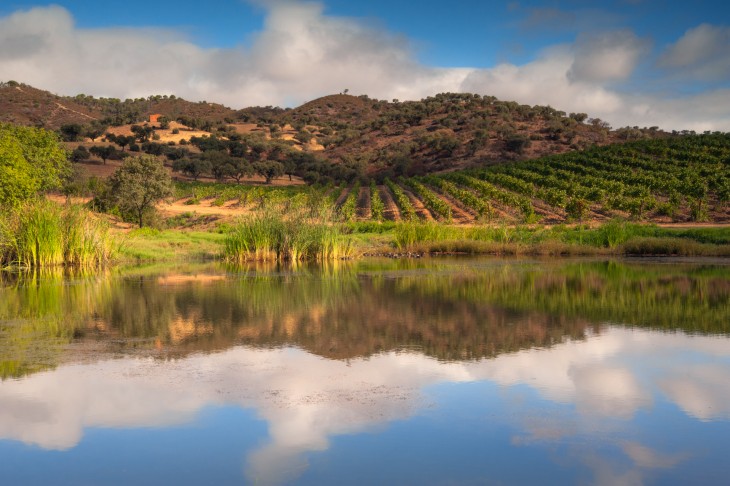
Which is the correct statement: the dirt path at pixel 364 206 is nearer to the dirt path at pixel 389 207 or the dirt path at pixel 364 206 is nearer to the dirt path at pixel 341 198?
the dirt path at pixel 389 207

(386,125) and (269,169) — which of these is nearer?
(269,169)

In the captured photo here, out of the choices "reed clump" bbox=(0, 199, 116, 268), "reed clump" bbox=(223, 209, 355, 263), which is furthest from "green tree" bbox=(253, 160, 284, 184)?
"reed clump" bbox=(0, 199, 116, 268)

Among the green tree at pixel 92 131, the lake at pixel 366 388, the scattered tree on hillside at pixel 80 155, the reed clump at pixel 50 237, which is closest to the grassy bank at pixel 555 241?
the reed clump at pixel 50 237

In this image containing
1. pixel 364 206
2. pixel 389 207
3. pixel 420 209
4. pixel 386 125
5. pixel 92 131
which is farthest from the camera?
pixel 386 125

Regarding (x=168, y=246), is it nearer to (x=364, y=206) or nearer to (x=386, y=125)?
(x=364, y=206)

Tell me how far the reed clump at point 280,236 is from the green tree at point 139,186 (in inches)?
527

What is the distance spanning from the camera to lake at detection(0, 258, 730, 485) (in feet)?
18.5

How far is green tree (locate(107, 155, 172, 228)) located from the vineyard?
6.07 m

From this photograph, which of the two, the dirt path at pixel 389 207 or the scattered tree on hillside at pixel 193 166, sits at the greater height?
the scattered tree on hillside at pixel 193 166

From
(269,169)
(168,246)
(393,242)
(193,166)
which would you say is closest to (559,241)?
(393,242)

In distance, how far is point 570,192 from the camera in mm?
53531

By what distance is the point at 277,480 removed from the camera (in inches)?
211

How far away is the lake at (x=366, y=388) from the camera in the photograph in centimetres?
564

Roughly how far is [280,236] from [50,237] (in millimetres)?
7737
